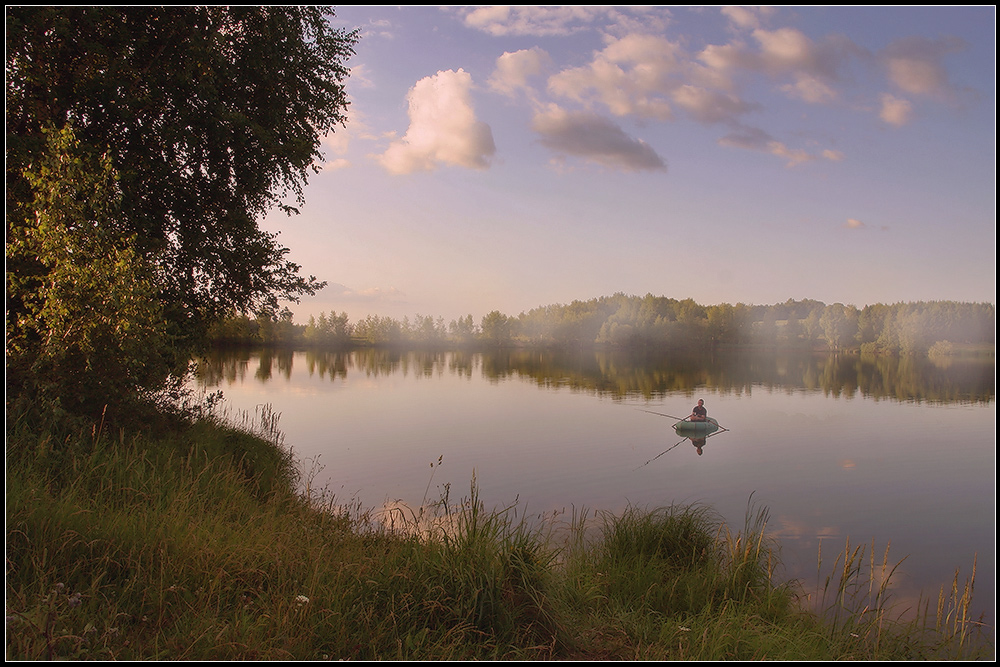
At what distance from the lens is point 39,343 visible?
8547mm

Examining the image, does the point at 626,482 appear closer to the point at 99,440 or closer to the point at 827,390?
the point at 99,440

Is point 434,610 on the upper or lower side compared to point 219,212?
lower

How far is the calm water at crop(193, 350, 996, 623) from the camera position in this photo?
43.0 ft

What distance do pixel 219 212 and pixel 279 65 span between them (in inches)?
127

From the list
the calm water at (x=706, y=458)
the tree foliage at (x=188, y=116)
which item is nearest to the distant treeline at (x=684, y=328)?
the calm water at (x=706, y=458)

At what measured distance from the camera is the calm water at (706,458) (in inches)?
516

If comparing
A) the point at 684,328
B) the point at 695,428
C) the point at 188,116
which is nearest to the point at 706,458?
the point at 695,428

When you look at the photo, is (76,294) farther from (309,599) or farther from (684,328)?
(684,328)

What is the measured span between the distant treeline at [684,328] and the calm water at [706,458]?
69.3 m

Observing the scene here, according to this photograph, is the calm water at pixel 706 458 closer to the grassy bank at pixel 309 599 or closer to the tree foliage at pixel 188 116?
the grassy bank at pixel 309 599

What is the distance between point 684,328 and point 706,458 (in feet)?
406

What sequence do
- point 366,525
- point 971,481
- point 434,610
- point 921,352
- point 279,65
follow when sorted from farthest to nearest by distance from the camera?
point 921,352 < point 971,481 < point 279,65 < point 366,525 < point 434,610

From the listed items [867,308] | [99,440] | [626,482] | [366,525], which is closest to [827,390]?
[626,482]

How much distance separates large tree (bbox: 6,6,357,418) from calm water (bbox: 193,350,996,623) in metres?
5.41
